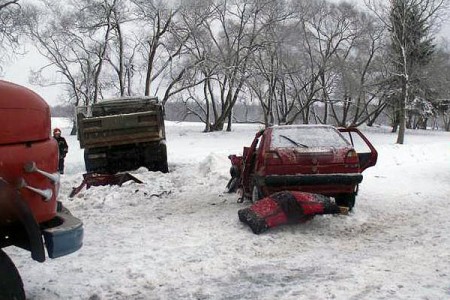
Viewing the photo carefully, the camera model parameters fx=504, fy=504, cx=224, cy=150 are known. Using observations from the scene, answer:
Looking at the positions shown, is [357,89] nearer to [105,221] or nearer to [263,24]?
[263,24]

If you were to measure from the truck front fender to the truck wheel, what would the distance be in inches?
6.6

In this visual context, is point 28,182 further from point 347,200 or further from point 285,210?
point 347,200

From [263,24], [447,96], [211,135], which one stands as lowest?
[211,135]

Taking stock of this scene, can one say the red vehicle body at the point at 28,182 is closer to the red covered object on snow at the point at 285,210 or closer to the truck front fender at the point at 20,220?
the truck front fender at the point at 20,220

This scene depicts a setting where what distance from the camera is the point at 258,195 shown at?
8.15 meters

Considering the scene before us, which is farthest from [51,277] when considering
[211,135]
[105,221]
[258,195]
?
[211,135]

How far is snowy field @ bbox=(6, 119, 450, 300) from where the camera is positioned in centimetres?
449

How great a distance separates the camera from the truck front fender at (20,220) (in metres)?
3.13

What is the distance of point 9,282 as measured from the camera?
3232mm

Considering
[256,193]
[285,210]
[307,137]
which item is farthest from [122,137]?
[285,210]

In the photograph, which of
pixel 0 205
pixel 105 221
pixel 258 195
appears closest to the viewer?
pixel 0 205

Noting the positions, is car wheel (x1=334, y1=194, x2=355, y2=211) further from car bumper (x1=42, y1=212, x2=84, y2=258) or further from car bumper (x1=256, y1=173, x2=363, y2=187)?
car bumper (x1=42, y1=212, x2=84, y2=258)

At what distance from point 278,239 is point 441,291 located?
2404 millimetres

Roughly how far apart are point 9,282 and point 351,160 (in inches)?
223
